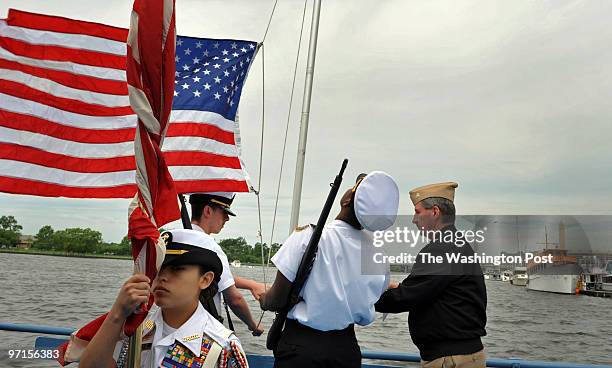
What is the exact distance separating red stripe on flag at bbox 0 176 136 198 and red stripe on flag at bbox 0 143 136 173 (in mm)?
153

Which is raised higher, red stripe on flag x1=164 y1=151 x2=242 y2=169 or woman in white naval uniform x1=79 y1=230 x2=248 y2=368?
red stripe on flag x1=164 y1=151 x2=242 y2=169

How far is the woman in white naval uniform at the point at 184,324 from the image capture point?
217 centimetres

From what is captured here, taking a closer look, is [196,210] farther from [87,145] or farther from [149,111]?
[149,111]

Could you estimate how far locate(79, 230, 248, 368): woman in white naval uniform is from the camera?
2168 mm

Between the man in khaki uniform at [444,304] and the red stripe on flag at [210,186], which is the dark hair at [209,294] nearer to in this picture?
the man in khaki uniform at [444,304]

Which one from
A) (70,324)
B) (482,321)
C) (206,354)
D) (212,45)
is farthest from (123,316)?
(70,324)

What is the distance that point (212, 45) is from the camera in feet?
18.1

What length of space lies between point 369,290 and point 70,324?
1605cm

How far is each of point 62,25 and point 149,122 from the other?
10.4 feet

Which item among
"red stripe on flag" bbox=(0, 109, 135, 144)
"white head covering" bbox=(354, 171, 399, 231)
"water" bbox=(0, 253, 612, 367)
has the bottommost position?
"water" bbox=(0, 253, 612, 367)

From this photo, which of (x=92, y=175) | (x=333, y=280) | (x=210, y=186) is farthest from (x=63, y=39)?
(x=333, y=280)

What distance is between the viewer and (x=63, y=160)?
4387mm

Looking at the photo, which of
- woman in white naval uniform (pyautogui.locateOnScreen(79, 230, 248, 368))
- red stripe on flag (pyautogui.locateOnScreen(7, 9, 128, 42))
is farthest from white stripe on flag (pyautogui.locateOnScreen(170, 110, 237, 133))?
woman in white naval uniform (pyautogui.locateOnScreen(79, 230, 248, 368))

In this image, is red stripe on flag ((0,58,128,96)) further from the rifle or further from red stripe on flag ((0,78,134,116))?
the rifle
